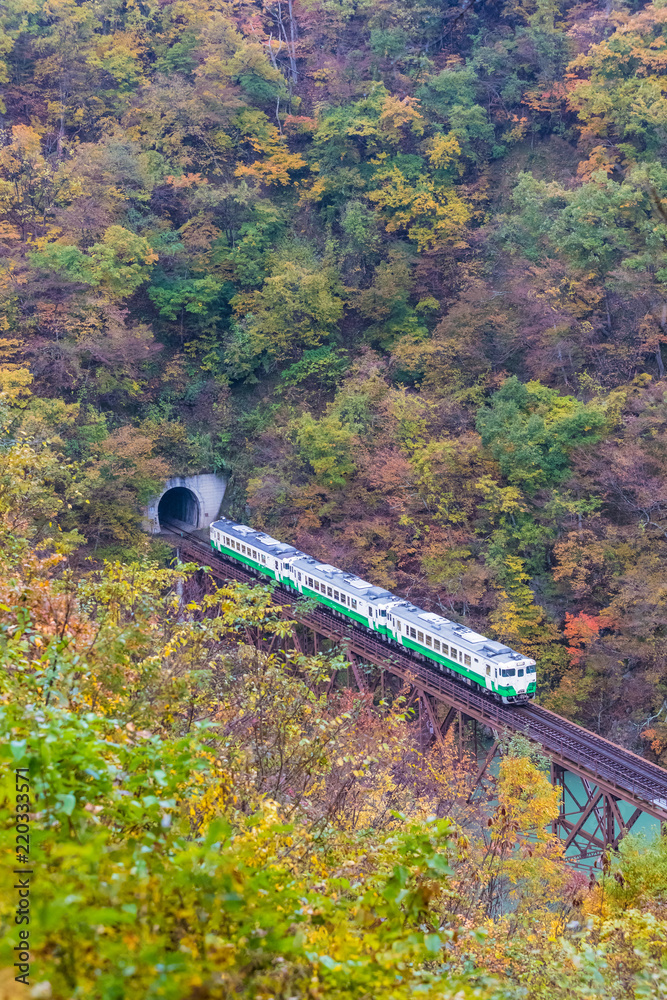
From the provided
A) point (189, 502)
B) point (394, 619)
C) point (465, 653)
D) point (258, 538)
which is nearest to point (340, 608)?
point (394, 619)

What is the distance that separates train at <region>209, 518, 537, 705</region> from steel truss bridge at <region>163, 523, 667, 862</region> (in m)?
0.34

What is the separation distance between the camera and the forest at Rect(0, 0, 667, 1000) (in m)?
4.39

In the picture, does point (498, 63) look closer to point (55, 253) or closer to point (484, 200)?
point (484, 200)

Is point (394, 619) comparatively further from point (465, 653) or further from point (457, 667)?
point (465, 653)

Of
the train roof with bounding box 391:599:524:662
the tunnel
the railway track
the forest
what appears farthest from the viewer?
the tunnel

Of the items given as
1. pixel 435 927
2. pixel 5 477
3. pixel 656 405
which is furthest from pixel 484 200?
pixel 435 927

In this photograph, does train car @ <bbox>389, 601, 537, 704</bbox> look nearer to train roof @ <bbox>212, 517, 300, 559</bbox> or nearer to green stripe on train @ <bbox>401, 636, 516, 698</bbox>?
green stripe on train @ <bbox>401, 636, 516, 698</bbox>

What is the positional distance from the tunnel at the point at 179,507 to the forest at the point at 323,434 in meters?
2.67

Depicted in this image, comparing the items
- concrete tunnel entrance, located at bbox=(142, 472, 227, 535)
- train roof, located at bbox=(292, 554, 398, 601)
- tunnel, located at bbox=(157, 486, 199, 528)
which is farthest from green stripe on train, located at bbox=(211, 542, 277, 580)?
tunnel, located at bbox=(157, 486, 199, 528)

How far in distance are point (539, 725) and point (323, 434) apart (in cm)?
1318

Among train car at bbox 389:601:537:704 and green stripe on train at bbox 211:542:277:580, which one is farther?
green stripe on train at bbox 211:542:277:580

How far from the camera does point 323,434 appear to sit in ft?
90.9

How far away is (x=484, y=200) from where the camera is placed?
3297 cm

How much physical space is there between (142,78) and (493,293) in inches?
826
